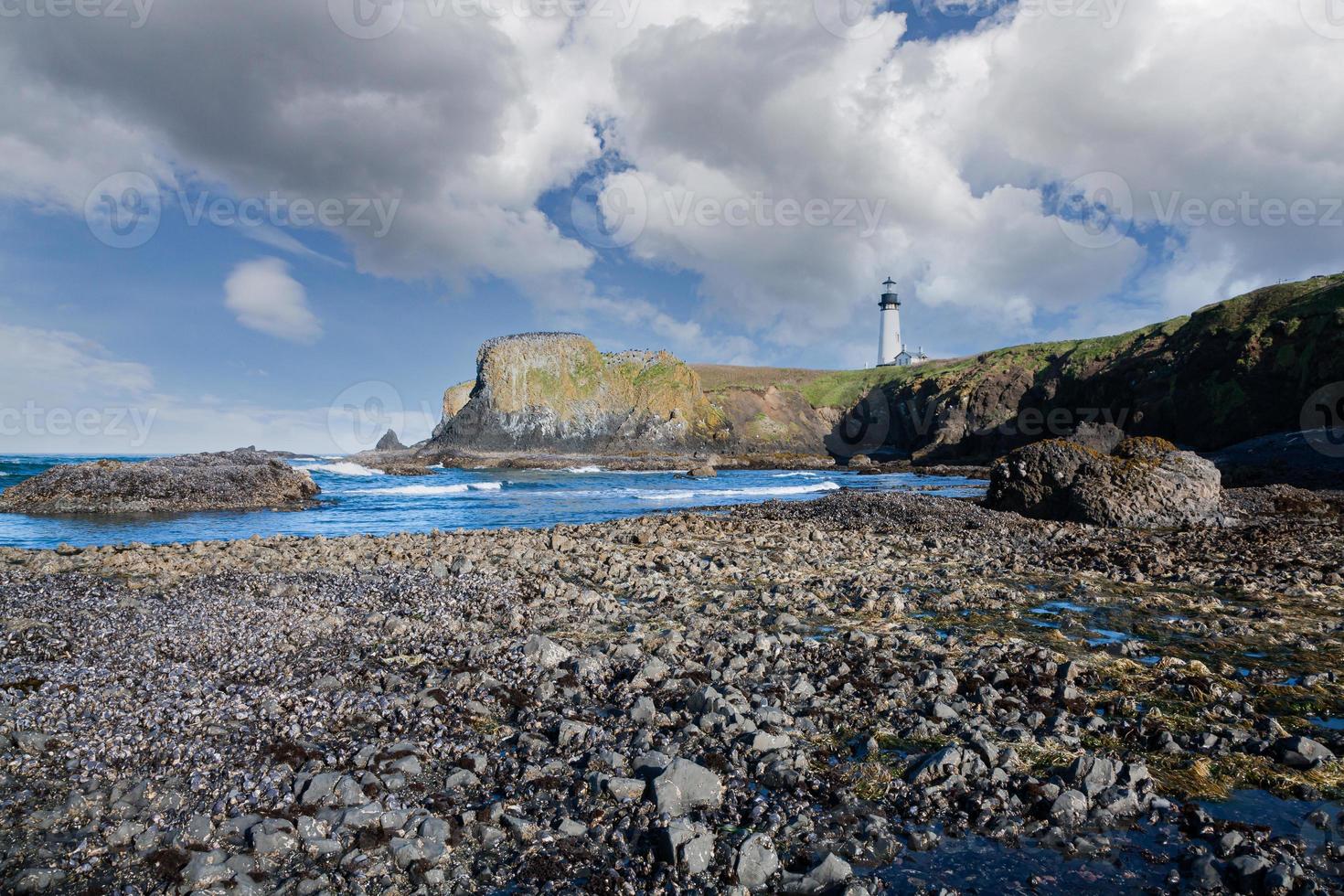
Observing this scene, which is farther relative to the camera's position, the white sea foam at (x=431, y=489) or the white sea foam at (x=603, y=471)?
the white sea foam at (x=603, y=471)

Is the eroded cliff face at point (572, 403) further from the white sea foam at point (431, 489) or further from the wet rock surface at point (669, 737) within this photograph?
the wet rock surface at point (669, 737)

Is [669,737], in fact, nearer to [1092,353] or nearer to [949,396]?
[1092,353]

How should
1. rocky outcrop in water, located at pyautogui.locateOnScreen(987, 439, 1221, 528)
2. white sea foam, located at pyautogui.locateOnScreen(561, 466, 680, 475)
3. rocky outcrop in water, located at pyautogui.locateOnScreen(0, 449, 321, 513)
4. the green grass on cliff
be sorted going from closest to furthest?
1. rocky outcrop in water, located at pyautogui.locateOnScreen(987, 439, 1221, 528)
2. rocky outcrop in water, located at pyautogui.locateOnScreen(0, 449, 321, 513)
3. the green grass on cliff
4. white sea foam, located at pyautogui.locateOnScreen(561, 466, 680, 475)

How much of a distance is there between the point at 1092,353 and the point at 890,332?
5450cm

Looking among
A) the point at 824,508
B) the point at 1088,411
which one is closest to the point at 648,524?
the point at 824,508

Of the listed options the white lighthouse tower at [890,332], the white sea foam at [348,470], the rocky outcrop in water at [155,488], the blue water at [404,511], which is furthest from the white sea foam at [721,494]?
the white lighthouse tower at [890,332]

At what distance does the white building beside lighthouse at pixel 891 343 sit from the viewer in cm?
12912

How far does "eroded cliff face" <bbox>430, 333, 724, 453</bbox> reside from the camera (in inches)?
3563

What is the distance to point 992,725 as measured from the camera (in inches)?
193

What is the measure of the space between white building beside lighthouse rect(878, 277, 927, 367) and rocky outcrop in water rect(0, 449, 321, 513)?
4722 inches

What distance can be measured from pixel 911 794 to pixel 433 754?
10.7 ft

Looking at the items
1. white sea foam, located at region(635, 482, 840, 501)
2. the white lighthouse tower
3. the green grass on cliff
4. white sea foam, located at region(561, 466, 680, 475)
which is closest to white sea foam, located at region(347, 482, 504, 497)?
white sea foam, located at region(635, 482, 840, 501)

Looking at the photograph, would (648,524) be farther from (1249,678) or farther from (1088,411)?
(1088,411)

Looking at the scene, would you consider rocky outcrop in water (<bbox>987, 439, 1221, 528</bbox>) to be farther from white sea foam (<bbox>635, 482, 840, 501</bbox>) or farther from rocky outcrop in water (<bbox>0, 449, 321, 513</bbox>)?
rocky outcrop in water (<bbox>0, 449, 321, 513</bbox>)
